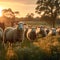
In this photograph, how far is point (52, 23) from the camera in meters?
73.3

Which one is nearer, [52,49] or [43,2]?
[52,49]

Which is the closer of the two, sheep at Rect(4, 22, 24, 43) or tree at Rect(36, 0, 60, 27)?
sheep at Rect(4, 22, 24, 43)

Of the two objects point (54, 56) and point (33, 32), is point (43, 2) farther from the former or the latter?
point (54, 56)

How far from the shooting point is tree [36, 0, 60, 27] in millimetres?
73312

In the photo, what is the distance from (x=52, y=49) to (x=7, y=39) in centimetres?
937

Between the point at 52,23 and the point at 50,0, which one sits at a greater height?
the point at 50,0

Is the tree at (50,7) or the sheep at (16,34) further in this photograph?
the tree at (50,7)

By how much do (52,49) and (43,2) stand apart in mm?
63190

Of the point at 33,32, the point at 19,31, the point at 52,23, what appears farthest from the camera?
the point at 52,23

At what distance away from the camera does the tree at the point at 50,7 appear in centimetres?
7331

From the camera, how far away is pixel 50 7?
7556 centimetres

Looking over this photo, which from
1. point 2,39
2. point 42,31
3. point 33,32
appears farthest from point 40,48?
point 42,31

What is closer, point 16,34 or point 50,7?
point 16,34

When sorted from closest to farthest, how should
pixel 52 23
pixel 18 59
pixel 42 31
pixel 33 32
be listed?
pixel 18 59
pixel 33 32
pixel 42 31
pixel 52 23
